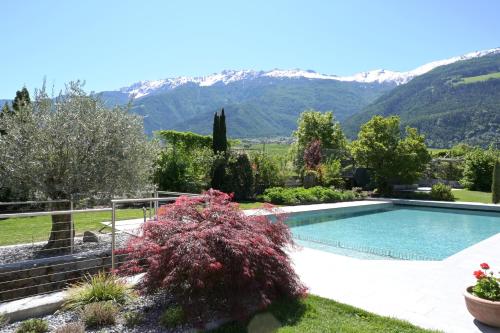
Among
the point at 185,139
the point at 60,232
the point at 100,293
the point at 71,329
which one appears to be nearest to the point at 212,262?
the point at 71,329

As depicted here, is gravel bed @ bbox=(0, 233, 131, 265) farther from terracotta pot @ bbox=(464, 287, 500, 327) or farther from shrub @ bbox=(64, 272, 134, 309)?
terracotta pot @ bbox=(464, 287, 500, 327)

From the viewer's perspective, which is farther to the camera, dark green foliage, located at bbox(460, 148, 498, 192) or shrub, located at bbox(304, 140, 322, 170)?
dark green foliage, located at bbox(460, 148, 498, 192)

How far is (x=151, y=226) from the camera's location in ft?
16.0

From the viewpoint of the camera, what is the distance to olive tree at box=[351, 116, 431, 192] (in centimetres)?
2109

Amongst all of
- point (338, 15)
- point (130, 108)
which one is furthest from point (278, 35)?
point (130, 108)

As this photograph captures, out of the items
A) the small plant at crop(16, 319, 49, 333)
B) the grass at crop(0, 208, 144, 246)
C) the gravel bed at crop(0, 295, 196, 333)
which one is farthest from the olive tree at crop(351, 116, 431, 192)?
the small plant at crop(16, 319, 49, 333)

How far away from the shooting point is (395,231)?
13.4m

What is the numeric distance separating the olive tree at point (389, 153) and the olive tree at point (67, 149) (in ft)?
57.1

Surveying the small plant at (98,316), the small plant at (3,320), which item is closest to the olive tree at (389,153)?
the small plant at (98,316)

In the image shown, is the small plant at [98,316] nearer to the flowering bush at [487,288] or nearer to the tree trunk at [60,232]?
the tree trunk at [60,232]

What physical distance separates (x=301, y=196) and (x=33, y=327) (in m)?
14.8

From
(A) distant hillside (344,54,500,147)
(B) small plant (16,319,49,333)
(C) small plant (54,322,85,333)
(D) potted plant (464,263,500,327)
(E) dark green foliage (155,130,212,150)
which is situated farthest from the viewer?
(A) distant hillside (344,54,500,147)

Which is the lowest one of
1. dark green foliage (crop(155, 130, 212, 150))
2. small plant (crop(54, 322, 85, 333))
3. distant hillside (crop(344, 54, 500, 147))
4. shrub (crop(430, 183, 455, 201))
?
shrub (crop(430, 183, 455, 201))

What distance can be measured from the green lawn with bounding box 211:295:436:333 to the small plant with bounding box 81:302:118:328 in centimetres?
122
